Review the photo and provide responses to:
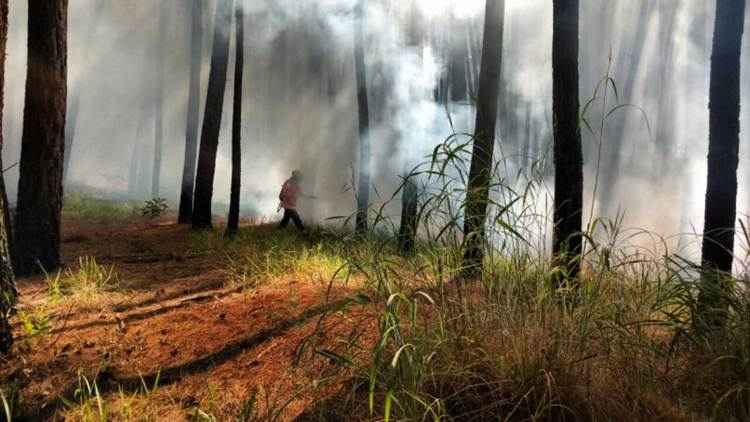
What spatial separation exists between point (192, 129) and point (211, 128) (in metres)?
3.37

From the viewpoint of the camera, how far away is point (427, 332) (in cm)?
261

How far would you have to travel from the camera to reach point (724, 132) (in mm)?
4590

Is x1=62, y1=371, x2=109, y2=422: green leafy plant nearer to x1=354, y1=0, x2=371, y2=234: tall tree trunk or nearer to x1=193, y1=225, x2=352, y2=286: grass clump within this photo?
x1=193, y1=225, x2=352, y2=286: grass clump

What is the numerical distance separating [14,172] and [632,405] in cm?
3828

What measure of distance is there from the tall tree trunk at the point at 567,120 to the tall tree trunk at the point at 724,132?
0.96m

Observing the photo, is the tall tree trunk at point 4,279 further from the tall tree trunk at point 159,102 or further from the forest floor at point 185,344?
the tall tree trunk at point 159,102

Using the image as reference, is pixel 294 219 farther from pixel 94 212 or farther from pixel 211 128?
pixel 94 212

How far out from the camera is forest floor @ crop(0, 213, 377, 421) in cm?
278

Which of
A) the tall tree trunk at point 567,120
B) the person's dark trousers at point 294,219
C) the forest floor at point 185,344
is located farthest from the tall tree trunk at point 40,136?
the person's dark trousers at point 294,219

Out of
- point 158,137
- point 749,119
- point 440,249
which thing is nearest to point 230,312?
point 440,249

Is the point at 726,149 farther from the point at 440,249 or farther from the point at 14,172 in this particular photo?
the point at 14,172

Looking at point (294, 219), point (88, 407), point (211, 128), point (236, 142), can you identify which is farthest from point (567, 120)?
point (211, 128)

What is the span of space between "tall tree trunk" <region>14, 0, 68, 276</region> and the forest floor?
0.44 meters

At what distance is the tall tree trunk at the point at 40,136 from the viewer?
19.6 ft
